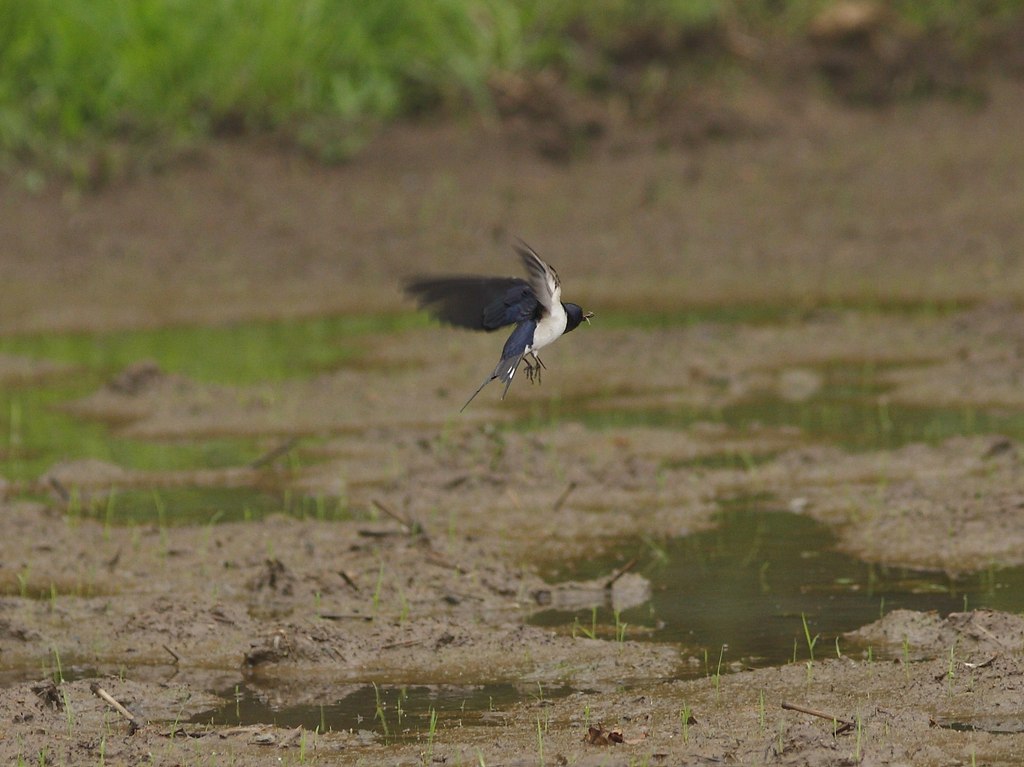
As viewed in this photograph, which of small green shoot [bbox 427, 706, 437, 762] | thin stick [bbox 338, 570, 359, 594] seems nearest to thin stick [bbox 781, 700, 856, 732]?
small green shoot [bbox 427, 706, 437, 762]

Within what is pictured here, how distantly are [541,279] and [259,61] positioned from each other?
8697mm

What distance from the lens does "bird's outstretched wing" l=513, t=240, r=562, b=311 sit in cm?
450

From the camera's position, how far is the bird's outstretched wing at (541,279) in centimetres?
450

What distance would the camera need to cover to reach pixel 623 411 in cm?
827

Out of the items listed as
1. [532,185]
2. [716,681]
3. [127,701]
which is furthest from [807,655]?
[532,185]

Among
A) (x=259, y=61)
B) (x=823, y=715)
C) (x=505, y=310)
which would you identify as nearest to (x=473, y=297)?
(x=505, y=310)

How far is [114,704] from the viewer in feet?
15.1

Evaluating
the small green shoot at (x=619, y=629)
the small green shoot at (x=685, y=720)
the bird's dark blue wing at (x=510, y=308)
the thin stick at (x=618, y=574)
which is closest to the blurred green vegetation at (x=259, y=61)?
the thin stick at (x=618, y=574)

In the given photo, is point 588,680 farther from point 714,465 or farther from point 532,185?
point 532,185

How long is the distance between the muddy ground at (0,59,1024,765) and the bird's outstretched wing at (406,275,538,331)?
888 mm

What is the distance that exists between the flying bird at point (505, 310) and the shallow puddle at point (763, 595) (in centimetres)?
86

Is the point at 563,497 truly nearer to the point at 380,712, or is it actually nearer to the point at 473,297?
the point at 473,297

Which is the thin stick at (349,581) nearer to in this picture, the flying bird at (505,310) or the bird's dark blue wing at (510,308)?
the flying bird at (505,310)

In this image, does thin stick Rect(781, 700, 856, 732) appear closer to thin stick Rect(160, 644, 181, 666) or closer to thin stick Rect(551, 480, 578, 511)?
thin stick Rect(160, 644, 181, 666)
